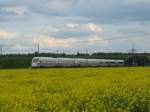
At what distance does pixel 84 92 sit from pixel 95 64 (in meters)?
83.2

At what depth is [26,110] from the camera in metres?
12.8

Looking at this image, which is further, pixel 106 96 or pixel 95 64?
pixel 95 64

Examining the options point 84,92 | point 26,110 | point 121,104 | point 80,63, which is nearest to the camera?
point 26,110

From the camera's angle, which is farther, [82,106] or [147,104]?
[147,104]

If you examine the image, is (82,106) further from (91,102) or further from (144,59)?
(144,59)

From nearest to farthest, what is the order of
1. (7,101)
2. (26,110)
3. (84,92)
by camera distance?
(26,110) < (7,101) < (84,92)

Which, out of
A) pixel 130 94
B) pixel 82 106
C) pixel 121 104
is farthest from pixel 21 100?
pixel 130 94

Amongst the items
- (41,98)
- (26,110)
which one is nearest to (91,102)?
(41,98)

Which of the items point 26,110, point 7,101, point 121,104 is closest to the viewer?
point 26,110

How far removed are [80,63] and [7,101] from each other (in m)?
83.7

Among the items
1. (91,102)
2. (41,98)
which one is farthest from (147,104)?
(41,98)

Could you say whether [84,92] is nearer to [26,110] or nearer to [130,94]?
[130,94]

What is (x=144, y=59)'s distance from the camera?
103 metres

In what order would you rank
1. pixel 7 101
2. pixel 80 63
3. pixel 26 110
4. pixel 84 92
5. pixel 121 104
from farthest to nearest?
pixel 80 63 < pixel 84 92 < pixel 121 104 < pixel 7 101 < pixel 26 110
